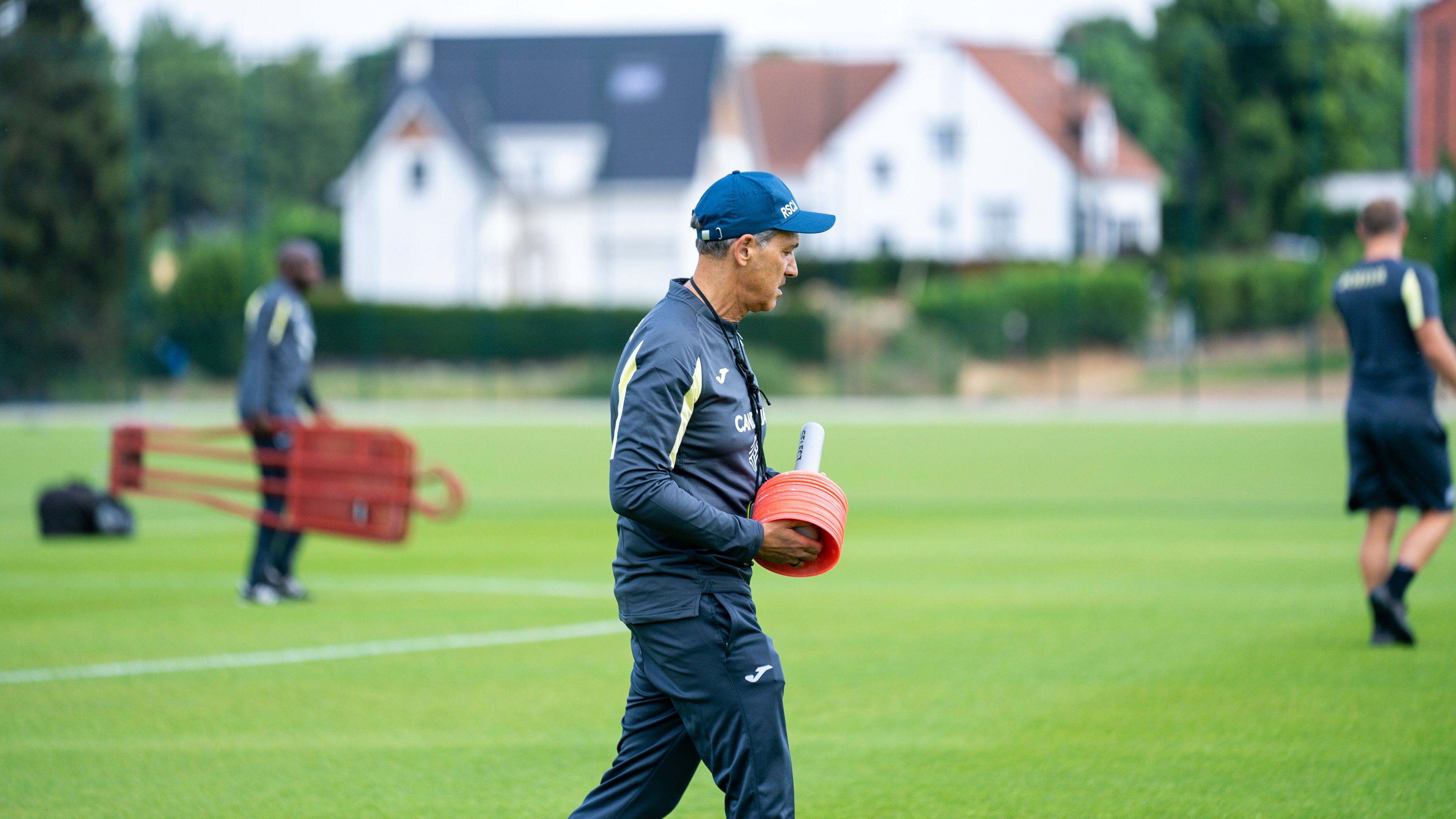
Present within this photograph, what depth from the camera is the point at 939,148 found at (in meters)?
57.6

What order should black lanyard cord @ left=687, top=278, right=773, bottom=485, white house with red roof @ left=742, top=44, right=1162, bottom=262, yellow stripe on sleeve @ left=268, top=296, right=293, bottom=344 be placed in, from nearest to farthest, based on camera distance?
black lanyard cord @ left=687, top=278, right=773, bottom=485 < yellow stripe on sleeve @ left=268, top=296, right=293, bottom=344 < white house with red roof @ left=742, top=44, right=1162, bottom=262

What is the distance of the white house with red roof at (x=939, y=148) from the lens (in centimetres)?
5388

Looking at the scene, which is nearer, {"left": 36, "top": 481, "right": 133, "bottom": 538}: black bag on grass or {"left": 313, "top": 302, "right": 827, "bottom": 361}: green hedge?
{"left": 36, "top": 481, "right": 133, "bottom": 538}: black bag on grass

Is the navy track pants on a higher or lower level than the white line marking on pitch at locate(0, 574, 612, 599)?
higher

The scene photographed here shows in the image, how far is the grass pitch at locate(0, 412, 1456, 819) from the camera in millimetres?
5969

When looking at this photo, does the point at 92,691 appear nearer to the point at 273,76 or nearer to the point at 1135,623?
the point at 1135,623

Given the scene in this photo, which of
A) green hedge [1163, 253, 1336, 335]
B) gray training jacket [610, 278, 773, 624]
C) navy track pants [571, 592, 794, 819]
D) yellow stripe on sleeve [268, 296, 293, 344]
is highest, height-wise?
green hedge [1163, 253, 1336, 335]

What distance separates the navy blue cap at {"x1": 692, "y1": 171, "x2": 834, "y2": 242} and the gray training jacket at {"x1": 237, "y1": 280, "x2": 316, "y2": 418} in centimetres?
669

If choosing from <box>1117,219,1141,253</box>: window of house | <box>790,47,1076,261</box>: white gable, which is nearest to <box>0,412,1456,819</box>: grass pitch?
<box>1117,219,1141,253</box>: window of house

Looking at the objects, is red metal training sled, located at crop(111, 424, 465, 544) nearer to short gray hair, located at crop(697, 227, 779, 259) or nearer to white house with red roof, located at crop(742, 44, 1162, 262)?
short gray hair, located at crop(697, 227, 779, 259)

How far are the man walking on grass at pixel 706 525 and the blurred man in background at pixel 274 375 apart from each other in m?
6.61

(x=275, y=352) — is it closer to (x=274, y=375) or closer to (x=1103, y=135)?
(x=274, y=375)

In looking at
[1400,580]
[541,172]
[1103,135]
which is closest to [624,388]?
[1400,580]

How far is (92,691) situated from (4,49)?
30821 millimetres
